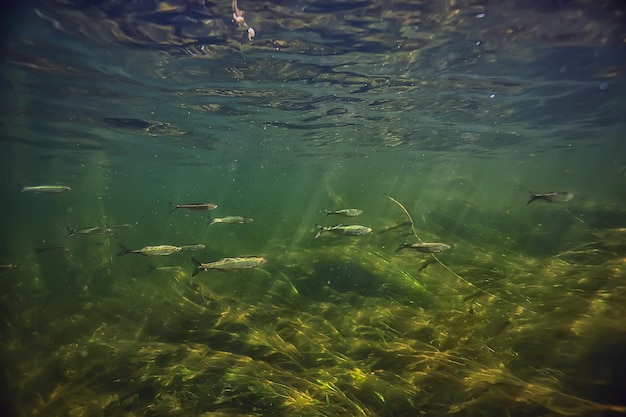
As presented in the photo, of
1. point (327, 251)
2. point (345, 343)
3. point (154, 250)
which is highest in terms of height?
point (154, 250)

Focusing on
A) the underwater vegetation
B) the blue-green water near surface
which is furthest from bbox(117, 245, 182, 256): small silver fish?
the underwater vegetation

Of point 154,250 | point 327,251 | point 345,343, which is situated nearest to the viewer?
point 345,343

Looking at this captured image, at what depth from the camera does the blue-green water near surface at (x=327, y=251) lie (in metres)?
5.57

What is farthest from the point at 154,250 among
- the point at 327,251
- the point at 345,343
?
the point at 327,251

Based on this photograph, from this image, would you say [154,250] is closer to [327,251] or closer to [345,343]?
[345,343]

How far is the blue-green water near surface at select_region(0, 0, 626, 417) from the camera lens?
219 inches

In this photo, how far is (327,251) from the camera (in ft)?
43.1

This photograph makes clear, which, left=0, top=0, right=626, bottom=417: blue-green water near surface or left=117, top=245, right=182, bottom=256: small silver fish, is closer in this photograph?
left=0, top=0, right=626, bottom=417: blue-green water near surface

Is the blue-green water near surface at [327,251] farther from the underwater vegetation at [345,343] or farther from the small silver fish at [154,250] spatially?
the small silver fish at [154,250]

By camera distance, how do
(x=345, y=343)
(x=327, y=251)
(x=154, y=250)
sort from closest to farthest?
(x=345, y=343)
(x=154, y=250)
(x=327, y=251)

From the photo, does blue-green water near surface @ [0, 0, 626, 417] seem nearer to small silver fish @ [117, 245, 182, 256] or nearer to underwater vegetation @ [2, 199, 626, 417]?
underwater vegetation @ [2, 199, 626, 417]

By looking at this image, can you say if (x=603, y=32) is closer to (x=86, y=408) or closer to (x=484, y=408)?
(x=484, y=408)

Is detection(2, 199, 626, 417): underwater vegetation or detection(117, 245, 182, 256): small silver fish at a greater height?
detection(117, 245, 182, 256): small silver fish

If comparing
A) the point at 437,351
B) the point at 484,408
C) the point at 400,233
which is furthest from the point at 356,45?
the point at 484,408
